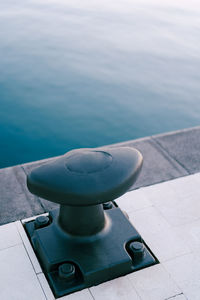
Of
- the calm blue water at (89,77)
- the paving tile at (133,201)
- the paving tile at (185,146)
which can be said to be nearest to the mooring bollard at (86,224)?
the paving tile at (133,201)

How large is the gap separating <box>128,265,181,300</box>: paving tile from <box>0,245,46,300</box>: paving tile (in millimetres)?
590

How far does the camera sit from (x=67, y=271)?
7.72 ft

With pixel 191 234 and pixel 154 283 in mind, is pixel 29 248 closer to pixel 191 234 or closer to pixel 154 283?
pixel 154 283

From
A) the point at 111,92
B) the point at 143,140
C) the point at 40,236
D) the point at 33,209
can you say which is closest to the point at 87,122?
the point at 111,92

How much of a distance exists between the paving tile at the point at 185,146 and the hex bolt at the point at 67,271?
1.73 meters

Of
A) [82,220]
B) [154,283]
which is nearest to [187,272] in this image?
[154,283]

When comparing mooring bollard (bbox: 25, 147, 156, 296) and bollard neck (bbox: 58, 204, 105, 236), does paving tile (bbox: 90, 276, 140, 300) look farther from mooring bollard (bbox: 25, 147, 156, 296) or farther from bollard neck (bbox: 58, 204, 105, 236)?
bollard neck (bbox: 58, 204, 105, 236)

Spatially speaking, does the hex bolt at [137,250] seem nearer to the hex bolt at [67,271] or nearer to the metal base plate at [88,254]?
the metal base plate at [88,254]

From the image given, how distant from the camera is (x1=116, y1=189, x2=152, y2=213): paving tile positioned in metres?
3.08

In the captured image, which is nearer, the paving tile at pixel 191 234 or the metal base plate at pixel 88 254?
the metal base plate at pixel 88 254

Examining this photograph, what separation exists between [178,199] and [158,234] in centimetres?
50

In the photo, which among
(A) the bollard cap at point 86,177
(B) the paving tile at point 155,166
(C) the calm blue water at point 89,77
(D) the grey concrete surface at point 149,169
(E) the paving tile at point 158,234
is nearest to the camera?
(A) the bollard cap at point 86,177

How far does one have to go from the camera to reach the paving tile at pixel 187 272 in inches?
93.4

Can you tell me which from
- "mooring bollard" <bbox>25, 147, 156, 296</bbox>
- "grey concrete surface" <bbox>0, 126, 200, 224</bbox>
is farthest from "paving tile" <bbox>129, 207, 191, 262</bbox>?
"grey concrete surface" <bbox>0, 126, 200, 224</bbox>
